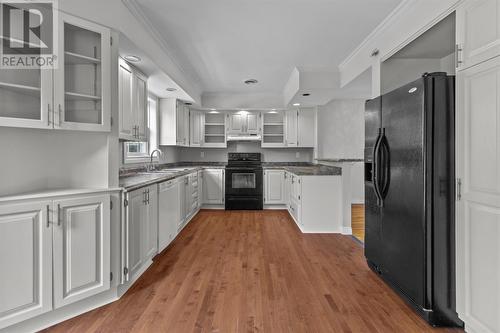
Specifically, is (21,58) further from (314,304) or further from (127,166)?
(314,304)

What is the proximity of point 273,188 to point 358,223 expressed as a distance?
1904 mm

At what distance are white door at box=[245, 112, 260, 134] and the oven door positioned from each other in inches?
38.9

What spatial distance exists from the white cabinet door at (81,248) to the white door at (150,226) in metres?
0.55

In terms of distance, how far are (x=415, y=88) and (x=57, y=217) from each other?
268cm

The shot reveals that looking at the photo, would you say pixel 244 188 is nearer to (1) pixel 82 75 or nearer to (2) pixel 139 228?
(2) pixel 139 228

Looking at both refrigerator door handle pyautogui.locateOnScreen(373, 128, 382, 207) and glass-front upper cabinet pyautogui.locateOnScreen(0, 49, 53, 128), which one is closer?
glass-front upper cabinet pyautogui.locateOnScreen(0, 49, 53, 128)

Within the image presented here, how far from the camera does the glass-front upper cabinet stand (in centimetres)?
173

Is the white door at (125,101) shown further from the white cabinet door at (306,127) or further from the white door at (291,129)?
the white cabinet door at (306,127)

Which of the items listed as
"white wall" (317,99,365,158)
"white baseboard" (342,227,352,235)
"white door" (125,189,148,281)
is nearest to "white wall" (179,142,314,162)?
"white wall" (317,99,365,158)

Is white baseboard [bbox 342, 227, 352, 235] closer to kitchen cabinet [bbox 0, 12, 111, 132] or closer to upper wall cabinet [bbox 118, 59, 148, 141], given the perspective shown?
upper wall cabinet [bbox 118, 59, 148, 141]

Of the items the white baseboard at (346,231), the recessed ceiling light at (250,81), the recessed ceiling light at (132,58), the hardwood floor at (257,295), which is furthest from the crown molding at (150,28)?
the white baseboard at (346,231)

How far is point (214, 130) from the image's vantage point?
6145 mm

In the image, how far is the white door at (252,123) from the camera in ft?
19.9

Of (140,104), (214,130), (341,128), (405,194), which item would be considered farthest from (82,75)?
(341,128)
